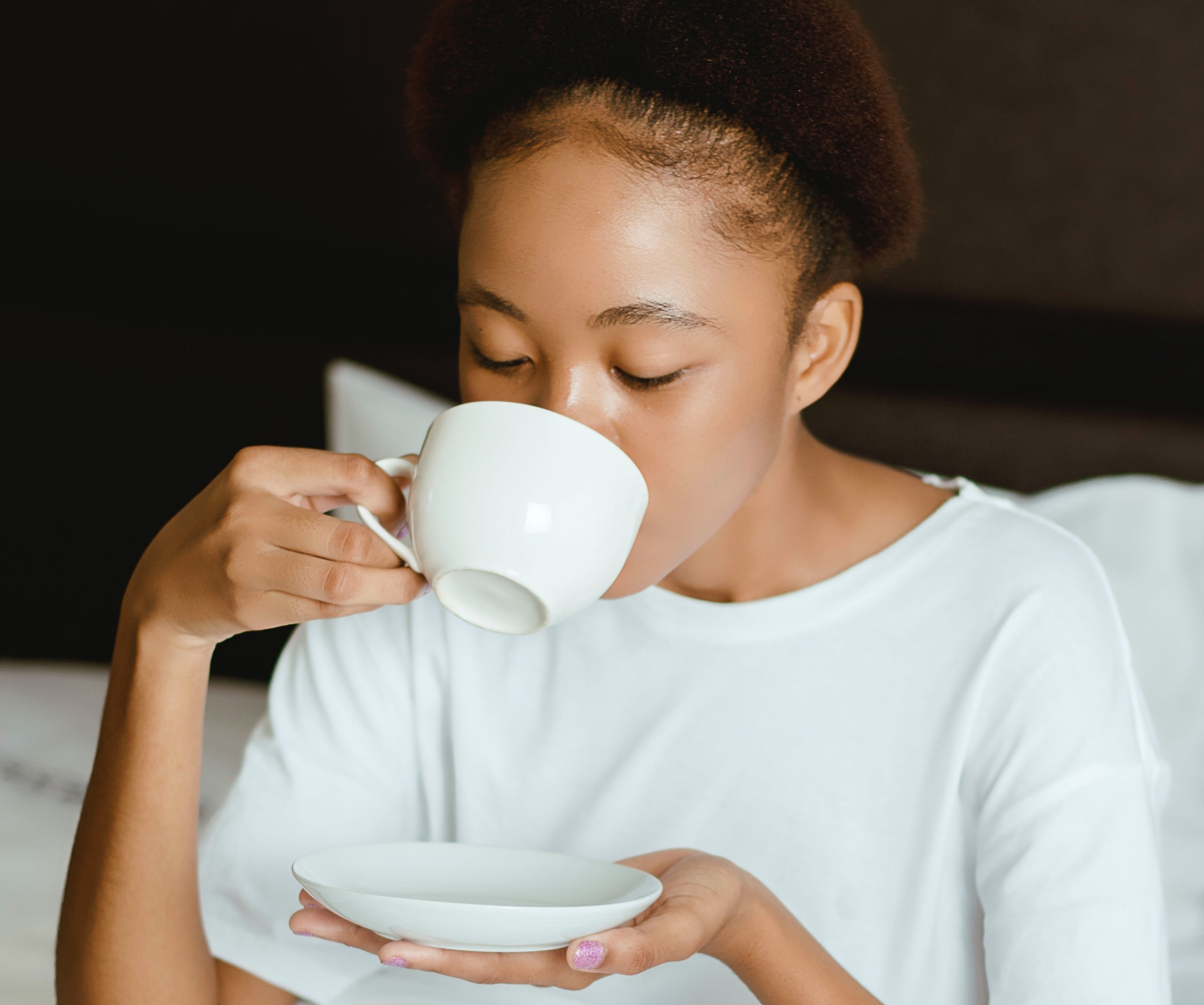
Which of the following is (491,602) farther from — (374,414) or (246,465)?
(374,414)

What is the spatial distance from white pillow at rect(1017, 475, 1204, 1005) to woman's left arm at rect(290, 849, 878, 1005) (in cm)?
63

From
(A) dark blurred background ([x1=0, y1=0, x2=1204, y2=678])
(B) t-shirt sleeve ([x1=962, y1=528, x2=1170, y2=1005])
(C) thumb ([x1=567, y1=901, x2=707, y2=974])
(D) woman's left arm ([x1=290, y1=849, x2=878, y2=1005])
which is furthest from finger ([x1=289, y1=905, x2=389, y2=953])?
(A) dark blurred background ([x1=0, y1=0, x2=1204, y2=678])

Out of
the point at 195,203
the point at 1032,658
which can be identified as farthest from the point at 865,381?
the point at 195,203

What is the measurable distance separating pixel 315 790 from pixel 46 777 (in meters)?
0.63

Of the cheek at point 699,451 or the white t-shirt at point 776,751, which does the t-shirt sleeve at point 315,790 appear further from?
the cheek at point 699,451

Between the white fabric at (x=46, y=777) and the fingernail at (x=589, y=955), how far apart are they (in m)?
0.71

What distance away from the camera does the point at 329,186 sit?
171 cm

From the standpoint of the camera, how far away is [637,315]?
73 cm

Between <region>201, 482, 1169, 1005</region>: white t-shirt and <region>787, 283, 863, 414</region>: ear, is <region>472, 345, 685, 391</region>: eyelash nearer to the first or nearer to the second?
<region>787, 283, 863, 414</region>: ear

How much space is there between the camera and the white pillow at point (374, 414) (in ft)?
4.95

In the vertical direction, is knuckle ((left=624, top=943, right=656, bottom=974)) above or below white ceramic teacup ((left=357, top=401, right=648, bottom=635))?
below

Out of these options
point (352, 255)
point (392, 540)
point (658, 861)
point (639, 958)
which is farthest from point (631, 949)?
point (352, 255)

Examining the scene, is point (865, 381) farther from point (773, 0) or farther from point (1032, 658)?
point (773, 0)

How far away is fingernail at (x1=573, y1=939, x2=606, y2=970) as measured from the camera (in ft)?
1.98
